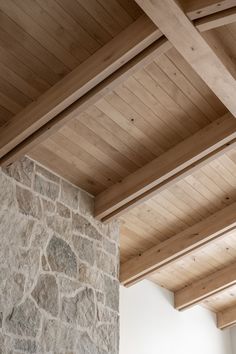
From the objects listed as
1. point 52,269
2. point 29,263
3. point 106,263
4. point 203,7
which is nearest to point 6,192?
point 29,263

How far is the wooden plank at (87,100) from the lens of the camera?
10.6 ft

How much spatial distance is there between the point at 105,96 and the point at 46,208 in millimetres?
1011

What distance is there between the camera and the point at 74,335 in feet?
12.8

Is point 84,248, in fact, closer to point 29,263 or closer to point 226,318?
point 29,263

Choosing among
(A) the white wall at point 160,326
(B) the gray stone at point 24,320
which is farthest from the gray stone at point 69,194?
Answer: (A) the white wall at point 160,326

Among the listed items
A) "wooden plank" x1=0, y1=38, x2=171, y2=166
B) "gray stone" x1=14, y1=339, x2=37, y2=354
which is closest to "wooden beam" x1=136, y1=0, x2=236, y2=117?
"wooden plank" x1=0, y1=38, x2=171, y2=166

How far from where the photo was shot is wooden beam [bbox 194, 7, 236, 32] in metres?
2.85

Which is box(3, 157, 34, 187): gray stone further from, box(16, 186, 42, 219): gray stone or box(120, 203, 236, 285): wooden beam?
box(120, 203, 236, 285): wooden beam

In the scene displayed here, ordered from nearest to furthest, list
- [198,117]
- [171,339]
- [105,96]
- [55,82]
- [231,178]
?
[55,82] < [105,96] < [198,117] < [231,178] < [171,339]

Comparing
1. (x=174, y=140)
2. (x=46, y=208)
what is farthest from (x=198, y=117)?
(x=46, y=208)

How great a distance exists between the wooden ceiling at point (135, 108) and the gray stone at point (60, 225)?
14.8 inches

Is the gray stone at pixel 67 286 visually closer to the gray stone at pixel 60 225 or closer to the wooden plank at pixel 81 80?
the gray stone at pixel 60 225

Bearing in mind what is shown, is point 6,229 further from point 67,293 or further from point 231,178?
point 231,178

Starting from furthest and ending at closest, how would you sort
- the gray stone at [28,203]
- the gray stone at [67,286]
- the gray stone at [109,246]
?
the gray stone at [109,246] → the gray stone at [67,286] → the gray stone at [28,203]
